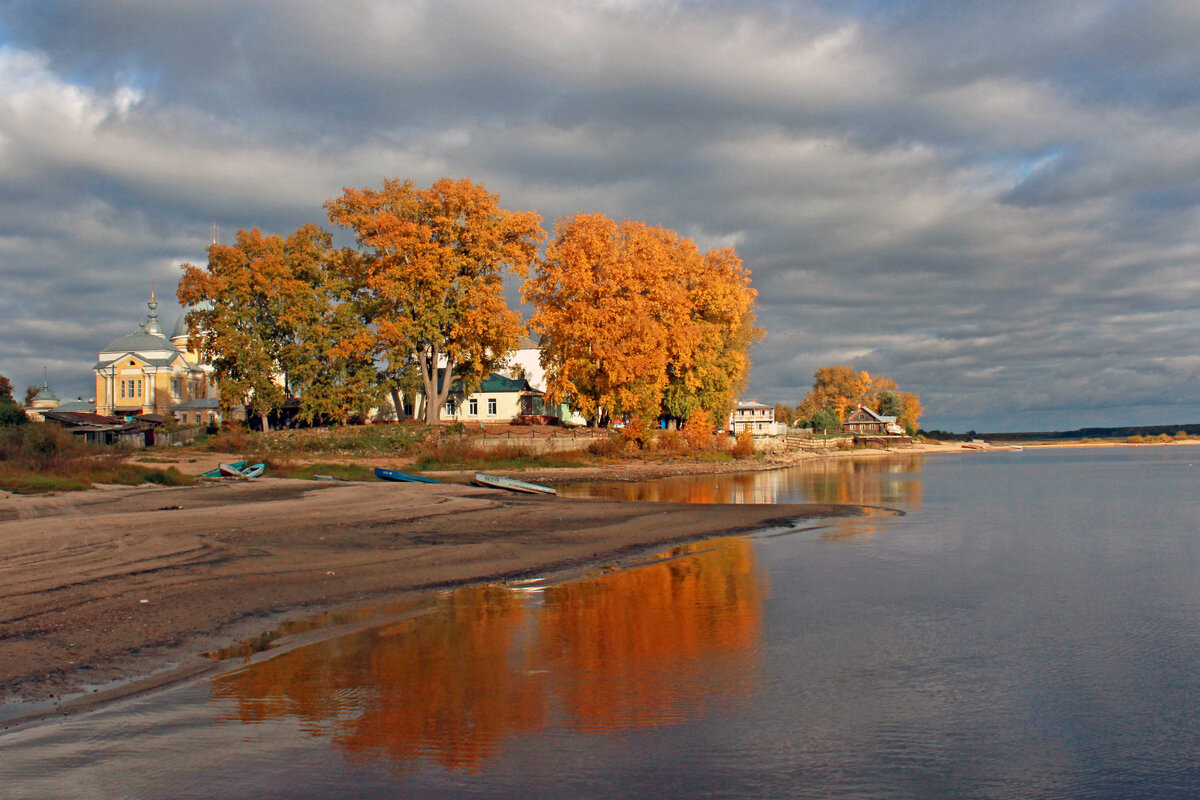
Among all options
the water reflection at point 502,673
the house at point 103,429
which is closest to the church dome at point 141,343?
the house at point 103,429

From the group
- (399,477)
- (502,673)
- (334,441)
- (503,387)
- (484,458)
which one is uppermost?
(503,387)

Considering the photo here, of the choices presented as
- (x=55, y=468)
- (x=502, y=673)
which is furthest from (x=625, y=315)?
(x=502, y=673)

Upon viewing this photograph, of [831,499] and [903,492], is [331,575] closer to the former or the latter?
[831,499]

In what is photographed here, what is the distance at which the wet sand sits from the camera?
31.9ft

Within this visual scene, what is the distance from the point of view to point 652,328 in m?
50.7

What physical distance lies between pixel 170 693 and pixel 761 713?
19.2ft

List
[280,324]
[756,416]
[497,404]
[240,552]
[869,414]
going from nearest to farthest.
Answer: [240,552]
[280,324]
[497,404]
[756,416]
[869,414]

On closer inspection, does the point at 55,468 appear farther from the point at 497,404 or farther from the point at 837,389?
the point at 837,389

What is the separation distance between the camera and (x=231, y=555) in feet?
48.1

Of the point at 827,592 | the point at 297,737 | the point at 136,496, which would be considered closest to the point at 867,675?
the point at 827,592

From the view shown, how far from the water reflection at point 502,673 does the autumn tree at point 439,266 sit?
3686cm

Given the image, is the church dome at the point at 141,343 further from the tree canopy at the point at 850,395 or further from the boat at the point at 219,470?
the tree canopy at the point at 850,395

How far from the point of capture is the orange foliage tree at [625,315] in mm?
50562

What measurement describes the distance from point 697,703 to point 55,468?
80.6 ft
